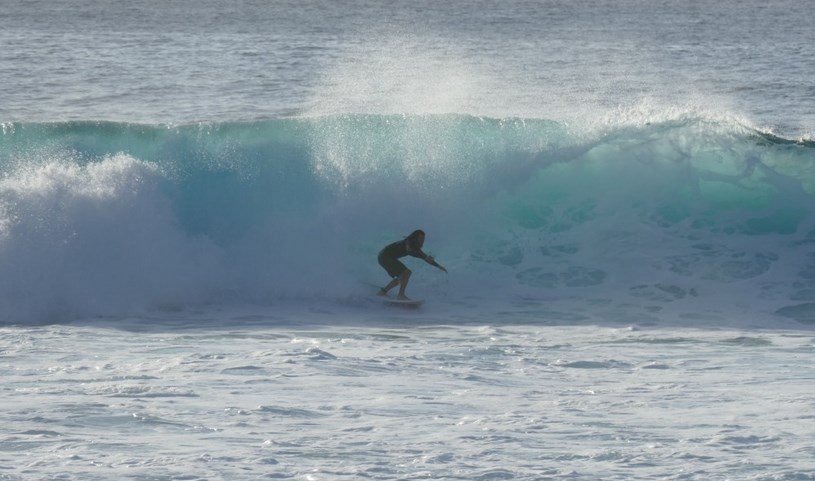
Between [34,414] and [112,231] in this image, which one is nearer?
[34,414]

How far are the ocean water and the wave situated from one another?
41 millimetres

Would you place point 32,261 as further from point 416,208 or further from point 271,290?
point 416,208

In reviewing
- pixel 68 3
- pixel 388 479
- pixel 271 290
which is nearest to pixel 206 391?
pixel 388 479

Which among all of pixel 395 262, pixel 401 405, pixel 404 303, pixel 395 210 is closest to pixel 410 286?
pixel 395 262

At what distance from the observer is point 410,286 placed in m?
13.9

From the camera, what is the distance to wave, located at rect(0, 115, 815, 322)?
526 inches

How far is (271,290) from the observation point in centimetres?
1351

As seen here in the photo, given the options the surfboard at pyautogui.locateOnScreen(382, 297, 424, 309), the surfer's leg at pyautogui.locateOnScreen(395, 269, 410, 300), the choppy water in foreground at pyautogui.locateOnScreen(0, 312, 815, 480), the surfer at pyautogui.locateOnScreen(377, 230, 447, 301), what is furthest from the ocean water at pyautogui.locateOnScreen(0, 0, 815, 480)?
the surfer at pyautogui.locateOnScreen(377, 230, 447, 301)

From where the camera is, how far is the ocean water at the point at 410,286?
7305 mm

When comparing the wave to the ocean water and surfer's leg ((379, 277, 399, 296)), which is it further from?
surfer's leg ((379, 277, 399, 296))

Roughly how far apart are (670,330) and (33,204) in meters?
7.66

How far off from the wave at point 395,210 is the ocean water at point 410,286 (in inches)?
1.6

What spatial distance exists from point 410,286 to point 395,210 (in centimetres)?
158

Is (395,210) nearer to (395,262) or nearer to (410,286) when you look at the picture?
(410,286)
